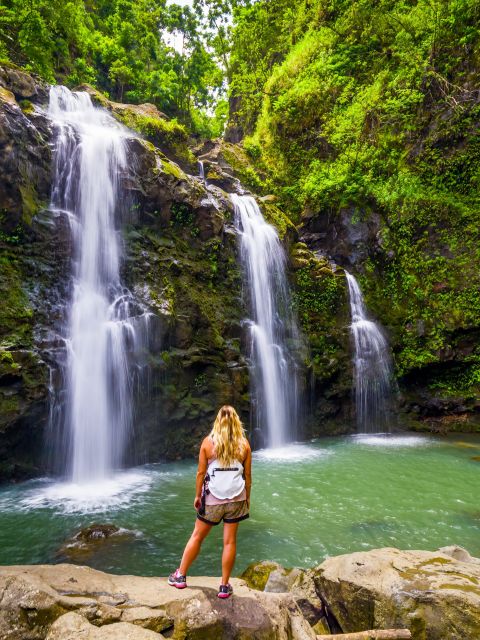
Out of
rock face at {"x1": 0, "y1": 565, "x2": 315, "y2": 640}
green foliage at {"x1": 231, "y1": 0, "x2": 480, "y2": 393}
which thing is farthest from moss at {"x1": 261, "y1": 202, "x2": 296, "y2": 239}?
rock face at {"x1": 0, "y1": 565, "x2": 315, "y2": 640}

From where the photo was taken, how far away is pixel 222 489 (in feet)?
11.8

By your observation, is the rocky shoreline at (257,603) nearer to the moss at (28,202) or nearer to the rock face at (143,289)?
the rock face at (143,289)

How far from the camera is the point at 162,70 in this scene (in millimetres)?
26484

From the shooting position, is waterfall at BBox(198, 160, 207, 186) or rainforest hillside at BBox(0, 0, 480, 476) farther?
waterfall at BBox(198, 160, 207, 186)

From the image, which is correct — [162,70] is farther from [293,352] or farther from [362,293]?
[293,352]

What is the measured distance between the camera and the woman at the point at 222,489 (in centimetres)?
359

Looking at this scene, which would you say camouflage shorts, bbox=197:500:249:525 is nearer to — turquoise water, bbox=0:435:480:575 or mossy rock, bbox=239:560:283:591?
mossy rock, bbox=239:560:283:591

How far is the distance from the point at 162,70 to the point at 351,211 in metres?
17.9

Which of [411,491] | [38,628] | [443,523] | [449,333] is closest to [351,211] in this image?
[449,333]

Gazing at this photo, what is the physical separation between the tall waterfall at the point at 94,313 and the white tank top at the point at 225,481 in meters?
7.23

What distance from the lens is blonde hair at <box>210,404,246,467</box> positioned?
3.62m

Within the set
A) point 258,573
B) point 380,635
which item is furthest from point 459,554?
point 258,573

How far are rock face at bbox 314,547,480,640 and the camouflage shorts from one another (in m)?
1.44

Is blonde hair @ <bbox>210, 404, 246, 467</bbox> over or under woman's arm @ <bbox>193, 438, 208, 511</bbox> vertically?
over
